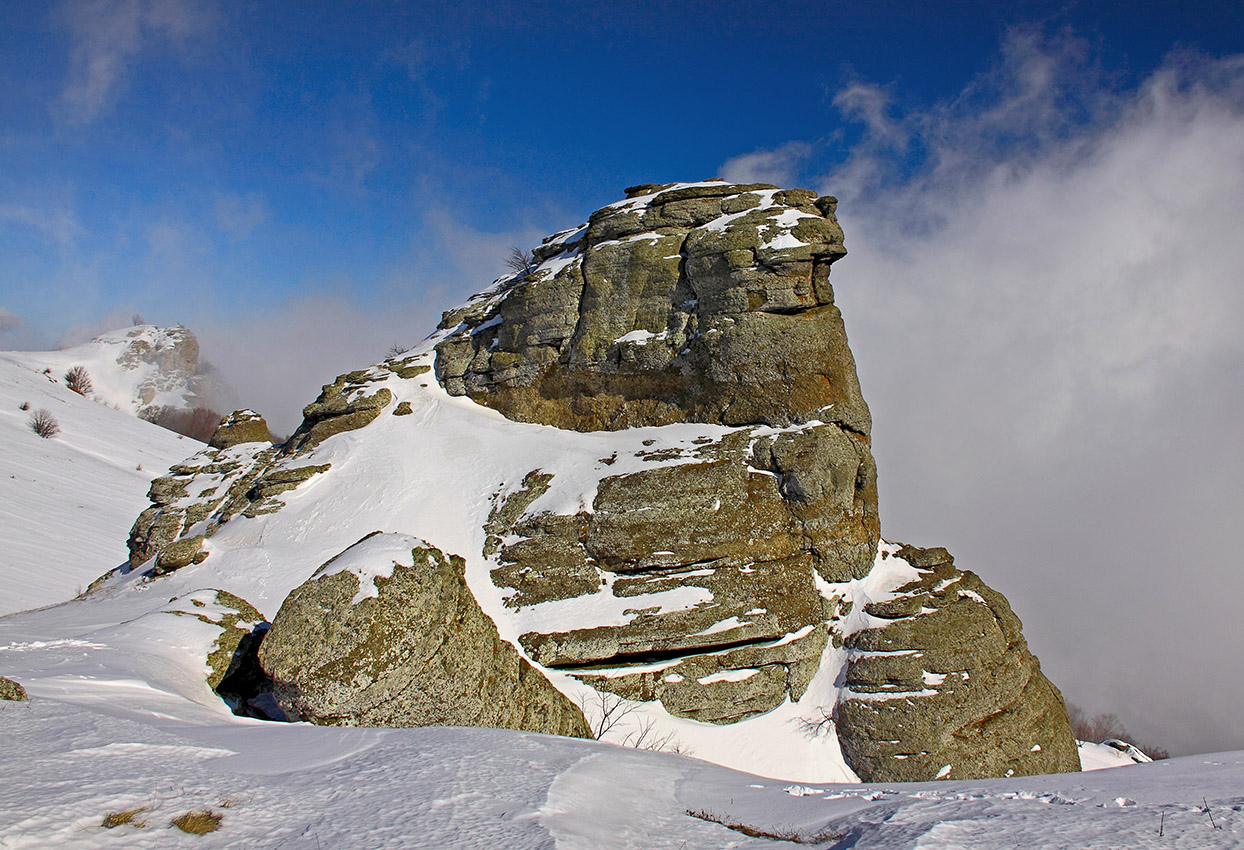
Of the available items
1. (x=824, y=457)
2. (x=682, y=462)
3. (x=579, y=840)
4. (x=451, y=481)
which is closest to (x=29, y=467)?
(x=451, y=481)

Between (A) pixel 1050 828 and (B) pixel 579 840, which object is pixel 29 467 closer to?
(B) pixel 579 840

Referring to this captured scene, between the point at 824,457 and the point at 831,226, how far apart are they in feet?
25.5

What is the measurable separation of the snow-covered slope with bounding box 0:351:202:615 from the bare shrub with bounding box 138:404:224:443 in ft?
107

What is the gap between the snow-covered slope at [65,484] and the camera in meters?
22.6

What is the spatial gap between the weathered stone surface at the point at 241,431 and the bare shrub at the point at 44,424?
1840 centimetres

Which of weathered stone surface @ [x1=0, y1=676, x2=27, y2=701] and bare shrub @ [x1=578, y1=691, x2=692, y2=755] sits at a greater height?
weathered stone surface @ [x1=0, y1=676, x2=27, y2=701]

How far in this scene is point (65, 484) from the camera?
30984 mm

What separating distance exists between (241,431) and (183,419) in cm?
7294

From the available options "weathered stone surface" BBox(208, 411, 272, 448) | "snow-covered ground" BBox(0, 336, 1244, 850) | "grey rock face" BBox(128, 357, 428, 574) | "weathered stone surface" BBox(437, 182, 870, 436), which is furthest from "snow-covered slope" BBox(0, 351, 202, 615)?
"weathered stone surface" BBox(437, 182, 870, 436)

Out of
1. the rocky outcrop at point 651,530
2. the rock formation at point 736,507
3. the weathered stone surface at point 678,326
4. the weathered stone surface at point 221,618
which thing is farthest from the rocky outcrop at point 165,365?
the weathered stone surface at point 221,618

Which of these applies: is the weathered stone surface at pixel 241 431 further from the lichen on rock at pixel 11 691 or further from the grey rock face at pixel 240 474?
the lichen on rock at pixel 11 691

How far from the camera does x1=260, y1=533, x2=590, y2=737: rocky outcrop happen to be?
9.49 m

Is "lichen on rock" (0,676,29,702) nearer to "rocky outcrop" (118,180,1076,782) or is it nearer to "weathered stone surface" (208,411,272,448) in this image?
"rocky outcrop" (118,180,1076,782)

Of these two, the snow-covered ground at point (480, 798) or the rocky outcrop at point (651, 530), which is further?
the rocky outcrop at point (651, 530)
